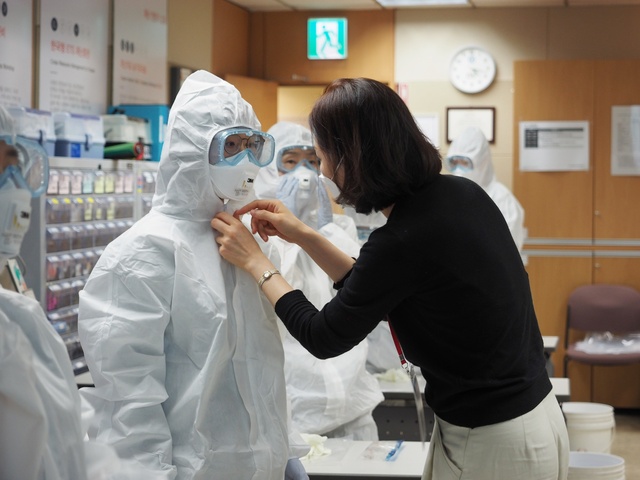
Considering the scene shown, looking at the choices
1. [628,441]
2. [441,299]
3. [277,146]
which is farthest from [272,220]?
[628,441]

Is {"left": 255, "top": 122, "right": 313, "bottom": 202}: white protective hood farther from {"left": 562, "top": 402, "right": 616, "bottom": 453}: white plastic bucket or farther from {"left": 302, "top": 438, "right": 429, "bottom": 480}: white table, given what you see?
{"left": 562, "top": 402, "right": 616, "bottom": 453}: white plastic bucket

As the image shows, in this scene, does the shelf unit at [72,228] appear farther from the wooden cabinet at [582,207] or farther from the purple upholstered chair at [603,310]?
the purple upholstered chair at [603,310]

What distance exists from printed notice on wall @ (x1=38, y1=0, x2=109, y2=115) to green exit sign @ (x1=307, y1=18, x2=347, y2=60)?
2.58 m

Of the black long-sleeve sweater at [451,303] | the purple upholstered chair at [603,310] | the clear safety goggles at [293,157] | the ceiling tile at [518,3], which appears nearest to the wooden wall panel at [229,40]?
the ceiling tile at [518,3]

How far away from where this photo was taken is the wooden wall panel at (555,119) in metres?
6.59

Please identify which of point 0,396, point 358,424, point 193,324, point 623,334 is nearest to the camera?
point 0,396

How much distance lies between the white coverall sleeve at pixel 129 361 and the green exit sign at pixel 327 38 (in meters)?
5.79

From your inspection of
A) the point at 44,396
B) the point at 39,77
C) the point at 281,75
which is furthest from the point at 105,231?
the point at 281,75

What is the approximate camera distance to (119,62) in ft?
17.1

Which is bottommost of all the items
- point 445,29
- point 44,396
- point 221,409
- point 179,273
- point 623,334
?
point 623,334

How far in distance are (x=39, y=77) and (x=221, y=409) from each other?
10.0 ft

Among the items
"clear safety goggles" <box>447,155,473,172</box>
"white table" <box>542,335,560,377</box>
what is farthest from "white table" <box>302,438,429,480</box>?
"clear safety goggles" <box>447,155,473,172</box>

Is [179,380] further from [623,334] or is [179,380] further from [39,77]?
[623,334]

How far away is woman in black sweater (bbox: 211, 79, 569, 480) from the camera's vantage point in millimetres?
1656
